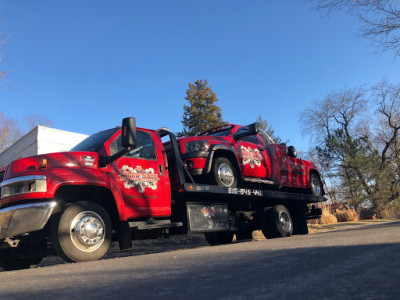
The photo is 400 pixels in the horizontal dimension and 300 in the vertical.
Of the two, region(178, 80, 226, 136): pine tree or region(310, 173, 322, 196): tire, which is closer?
region(310, 173, 322, 196): tire

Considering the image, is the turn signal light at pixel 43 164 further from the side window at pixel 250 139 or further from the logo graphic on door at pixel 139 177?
A: the side window at pixel 250 139

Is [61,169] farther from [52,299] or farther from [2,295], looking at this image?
[52,299]

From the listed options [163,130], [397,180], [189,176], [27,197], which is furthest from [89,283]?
[397,180]

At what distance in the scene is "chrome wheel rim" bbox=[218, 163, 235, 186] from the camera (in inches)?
272

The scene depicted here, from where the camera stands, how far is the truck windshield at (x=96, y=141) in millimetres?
5680

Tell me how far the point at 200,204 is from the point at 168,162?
42.9 inches

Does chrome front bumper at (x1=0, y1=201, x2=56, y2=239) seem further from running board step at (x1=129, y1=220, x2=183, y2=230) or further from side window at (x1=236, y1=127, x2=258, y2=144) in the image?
side window at (x1=236, y1=127, x2=258, y2=144)

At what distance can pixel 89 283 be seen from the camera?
2.38 m

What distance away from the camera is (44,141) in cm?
1389

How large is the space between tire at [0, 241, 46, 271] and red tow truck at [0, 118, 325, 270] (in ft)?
0.05

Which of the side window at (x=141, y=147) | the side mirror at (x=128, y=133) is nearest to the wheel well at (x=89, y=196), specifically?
the side window at (x=141, y=147)

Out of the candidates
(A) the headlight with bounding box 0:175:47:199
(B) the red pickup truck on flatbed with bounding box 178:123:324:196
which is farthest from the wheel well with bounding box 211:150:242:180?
(A) the headlight with bounding box 0:175:47:199

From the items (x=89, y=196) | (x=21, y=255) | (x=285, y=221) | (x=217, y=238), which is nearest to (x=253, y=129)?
(x=285, y=221)

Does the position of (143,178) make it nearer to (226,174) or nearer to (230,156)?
(226,174)
